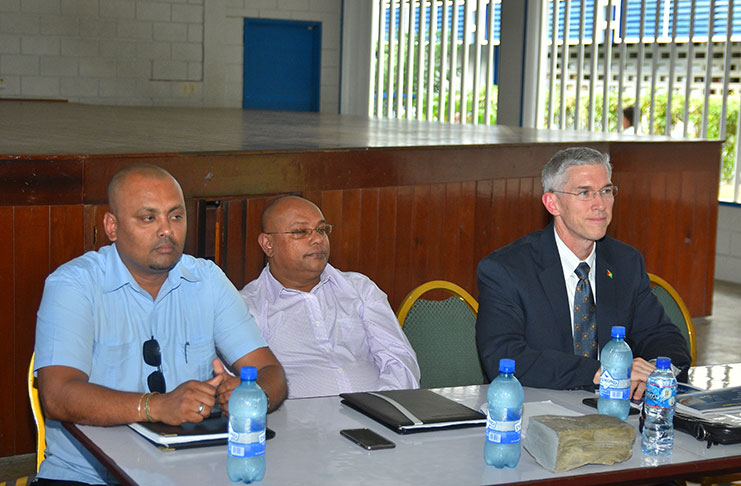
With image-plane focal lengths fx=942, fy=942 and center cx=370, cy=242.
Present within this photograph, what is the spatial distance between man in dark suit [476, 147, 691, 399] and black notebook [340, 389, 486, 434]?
413 millimetres

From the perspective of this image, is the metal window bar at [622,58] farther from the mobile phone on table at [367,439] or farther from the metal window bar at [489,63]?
the mobile phone on table at [367,439]

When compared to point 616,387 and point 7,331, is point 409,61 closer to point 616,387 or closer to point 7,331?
point 7,331

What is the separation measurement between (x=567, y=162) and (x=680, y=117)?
5.66m

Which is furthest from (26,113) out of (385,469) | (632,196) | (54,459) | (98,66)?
(385,469)

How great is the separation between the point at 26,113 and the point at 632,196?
15.3ft

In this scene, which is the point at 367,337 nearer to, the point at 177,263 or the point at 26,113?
the point at 177,263

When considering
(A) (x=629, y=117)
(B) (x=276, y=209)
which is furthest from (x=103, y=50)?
(B) (x=276, y=209)

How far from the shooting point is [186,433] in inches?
70.0

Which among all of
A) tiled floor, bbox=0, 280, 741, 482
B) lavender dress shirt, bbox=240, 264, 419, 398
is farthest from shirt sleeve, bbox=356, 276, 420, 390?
tiled floor, bbox=0, 280, 741, 482

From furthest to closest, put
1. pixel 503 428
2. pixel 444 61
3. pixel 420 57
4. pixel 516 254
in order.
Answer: pixel 420 57 < pixel 444 61 < pixel 516 254 < pixel 503 428

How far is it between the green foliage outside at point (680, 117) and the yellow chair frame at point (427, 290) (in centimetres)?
515

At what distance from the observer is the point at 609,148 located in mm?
5344

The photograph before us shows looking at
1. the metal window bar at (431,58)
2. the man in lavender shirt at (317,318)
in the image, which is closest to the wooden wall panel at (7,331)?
the man in lavender shirt at (317,318)

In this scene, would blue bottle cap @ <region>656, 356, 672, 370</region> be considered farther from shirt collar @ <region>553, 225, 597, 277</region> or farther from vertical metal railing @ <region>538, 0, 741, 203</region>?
vertical metal railing @ <region>538, 0, 741, 203</region>
